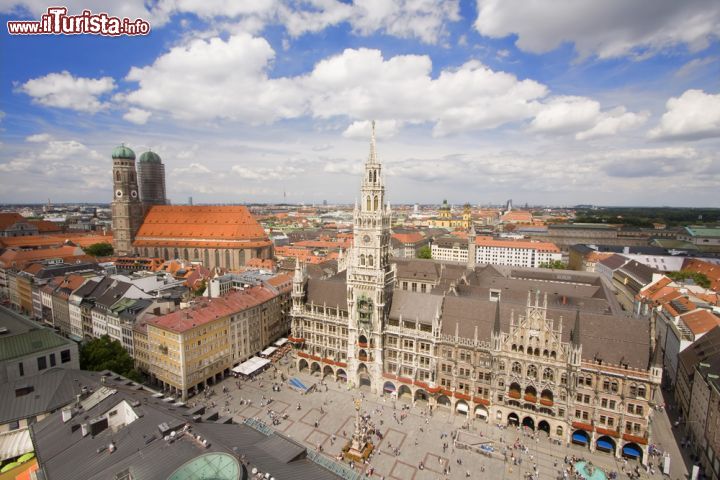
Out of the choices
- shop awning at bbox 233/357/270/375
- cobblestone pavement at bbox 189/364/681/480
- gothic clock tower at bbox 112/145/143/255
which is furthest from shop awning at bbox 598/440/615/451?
gothic clock tower at bbox 112/145/143/255

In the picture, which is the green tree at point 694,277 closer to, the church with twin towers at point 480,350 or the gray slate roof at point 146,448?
the church with twin towers at point 480,350

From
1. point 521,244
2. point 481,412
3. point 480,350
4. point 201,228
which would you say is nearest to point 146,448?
point 480,350

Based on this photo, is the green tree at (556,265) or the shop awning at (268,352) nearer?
the shop awning at (268,352)

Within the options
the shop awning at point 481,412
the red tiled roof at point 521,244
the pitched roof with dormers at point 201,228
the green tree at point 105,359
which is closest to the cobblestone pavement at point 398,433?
the shop awning at point 481,412

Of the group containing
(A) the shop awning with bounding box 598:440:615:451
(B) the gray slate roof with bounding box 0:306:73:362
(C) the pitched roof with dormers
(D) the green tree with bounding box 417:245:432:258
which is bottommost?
(A) the shop awning with bounding box 598:440:615:451

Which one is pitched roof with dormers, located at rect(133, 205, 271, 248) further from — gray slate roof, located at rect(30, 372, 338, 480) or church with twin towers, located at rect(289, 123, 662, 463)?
Answer: gray slate roof, located at rect(30, 372, 338, 480)

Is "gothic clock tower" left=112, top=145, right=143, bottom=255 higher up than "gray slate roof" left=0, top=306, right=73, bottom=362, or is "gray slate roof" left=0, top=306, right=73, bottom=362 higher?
"gothic clock tower" left=112, top=145, right=143, bottom=255
